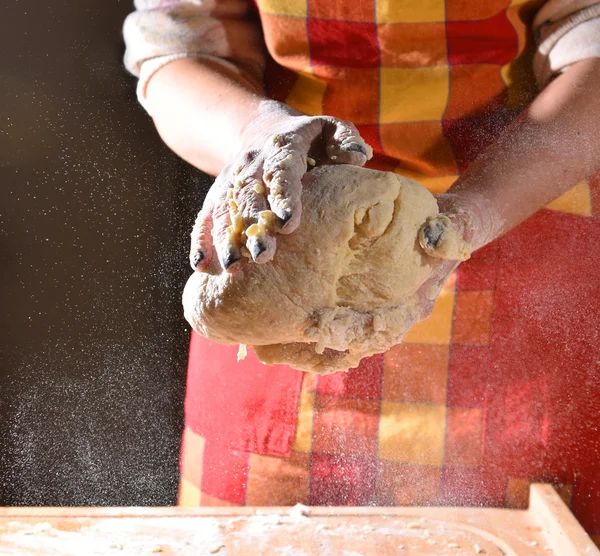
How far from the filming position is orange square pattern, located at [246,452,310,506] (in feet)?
2.72

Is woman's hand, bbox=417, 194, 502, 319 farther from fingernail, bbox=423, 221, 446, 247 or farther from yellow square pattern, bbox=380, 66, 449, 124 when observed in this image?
yellow square pattern, bbox=380, 66, 449, 124

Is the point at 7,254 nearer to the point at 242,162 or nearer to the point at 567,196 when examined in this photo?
the point at 242,162

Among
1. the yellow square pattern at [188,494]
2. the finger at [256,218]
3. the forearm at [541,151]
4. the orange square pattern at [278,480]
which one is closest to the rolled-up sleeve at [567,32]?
the forearm at [541,151]

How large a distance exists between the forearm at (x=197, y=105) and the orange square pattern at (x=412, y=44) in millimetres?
132

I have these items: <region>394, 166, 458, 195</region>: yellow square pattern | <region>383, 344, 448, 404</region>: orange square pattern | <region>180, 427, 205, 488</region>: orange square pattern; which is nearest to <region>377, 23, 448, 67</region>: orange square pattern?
<region>394, 166, 458, 195</region>: yellow square pattern

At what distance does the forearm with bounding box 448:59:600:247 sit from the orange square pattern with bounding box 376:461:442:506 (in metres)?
0.40

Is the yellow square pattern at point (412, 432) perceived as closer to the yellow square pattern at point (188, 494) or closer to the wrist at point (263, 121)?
the yellow square pattern at point (188, 494)

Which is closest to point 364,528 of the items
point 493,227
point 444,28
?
point 493,227

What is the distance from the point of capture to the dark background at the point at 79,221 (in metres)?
0.62

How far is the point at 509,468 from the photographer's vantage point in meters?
0.84

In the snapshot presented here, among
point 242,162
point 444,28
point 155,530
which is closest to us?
point 242,162

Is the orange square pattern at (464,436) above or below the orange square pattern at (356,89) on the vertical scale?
below

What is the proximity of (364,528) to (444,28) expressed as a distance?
571mm

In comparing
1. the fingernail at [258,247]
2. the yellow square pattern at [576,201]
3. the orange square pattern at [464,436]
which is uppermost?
the yellow square pattern at [576,201]
